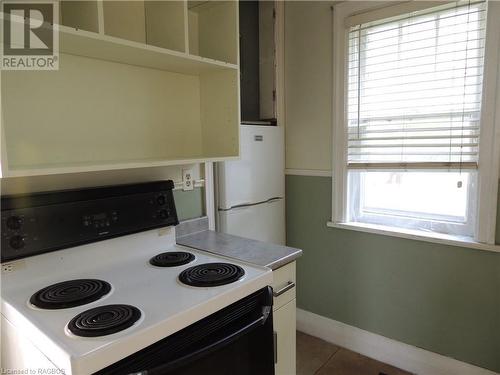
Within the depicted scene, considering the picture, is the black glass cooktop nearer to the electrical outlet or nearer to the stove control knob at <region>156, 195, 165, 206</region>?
the stove control knob at <region>156, 195, 165, 206</region>

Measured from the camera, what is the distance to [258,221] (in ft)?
7.50

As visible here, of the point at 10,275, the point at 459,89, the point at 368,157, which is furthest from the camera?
the point at 368,157

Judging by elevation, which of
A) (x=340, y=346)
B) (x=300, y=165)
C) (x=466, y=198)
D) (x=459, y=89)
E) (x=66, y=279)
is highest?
(x=459, y=89)

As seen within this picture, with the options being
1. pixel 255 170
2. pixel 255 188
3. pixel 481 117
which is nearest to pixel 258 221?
pixel 255 188

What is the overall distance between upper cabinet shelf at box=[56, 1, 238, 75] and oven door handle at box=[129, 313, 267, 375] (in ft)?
3.43

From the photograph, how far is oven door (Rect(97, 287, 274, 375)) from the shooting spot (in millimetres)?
946

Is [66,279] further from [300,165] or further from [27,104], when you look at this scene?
[300,165]

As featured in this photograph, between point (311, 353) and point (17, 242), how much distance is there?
1.89 m

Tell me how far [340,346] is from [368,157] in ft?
4.28

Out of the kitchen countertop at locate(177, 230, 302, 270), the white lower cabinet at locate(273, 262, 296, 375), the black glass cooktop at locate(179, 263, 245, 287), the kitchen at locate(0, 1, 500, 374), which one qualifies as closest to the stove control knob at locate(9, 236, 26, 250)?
the kitchen at locate(0, 1, 500, 374)

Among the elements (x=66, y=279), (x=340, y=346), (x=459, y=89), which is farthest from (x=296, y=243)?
(x=66, y=279)

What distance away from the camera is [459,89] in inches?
71.2

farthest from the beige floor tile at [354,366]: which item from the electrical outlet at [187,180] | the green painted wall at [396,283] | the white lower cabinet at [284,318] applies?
A: the electrical outlet at [187,180]

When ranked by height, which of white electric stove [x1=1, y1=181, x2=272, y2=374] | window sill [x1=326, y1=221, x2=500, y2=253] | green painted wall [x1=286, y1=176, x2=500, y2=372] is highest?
white electric stove [x1=1, y1=181, x2=272, y2=374]
